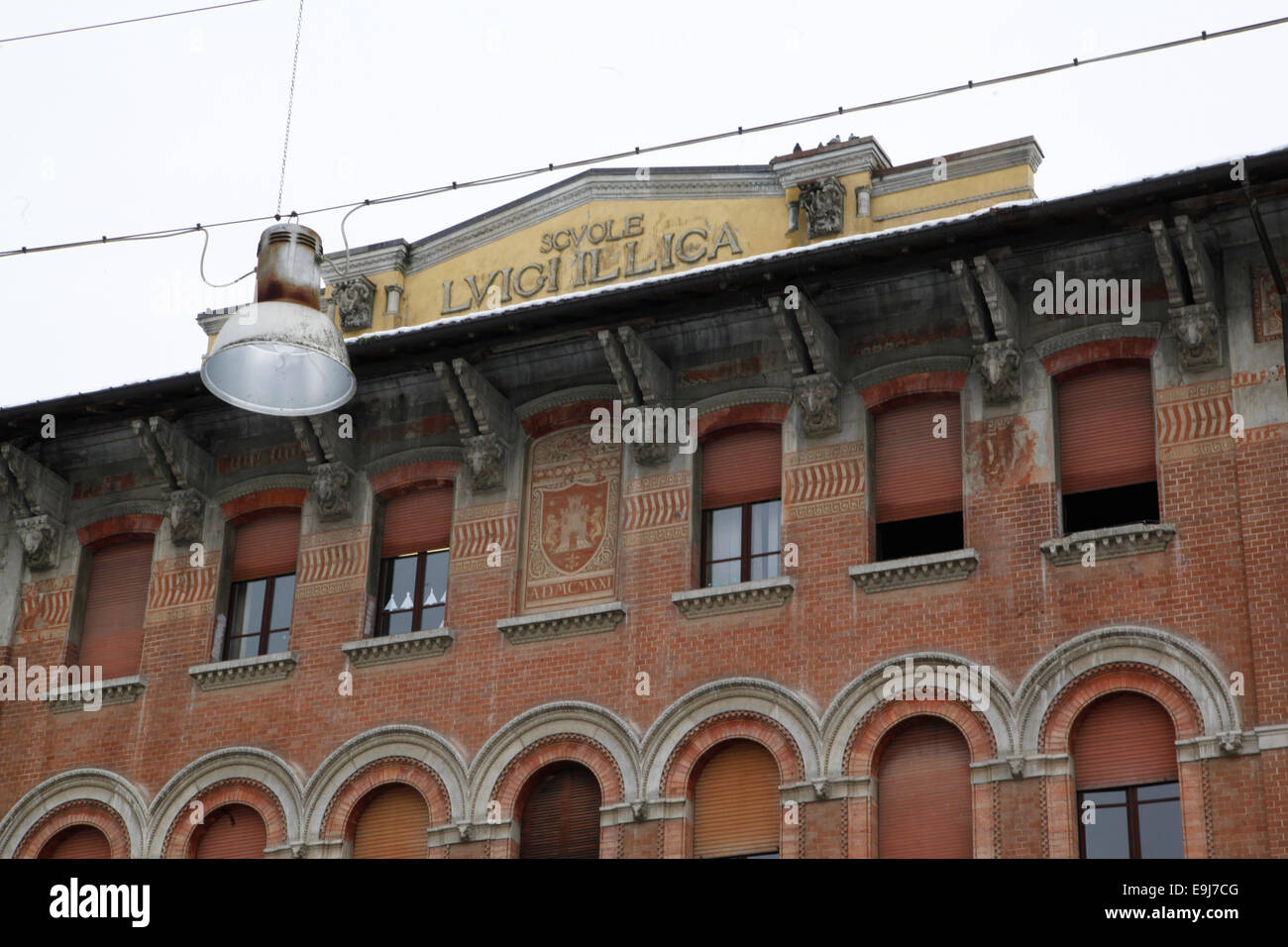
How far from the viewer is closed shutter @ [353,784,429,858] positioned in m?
22.0

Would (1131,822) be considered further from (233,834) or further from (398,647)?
(233,834)

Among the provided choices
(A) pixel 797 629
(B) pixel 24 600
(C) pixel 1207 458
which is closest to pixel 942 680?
(A) pixel 797 629

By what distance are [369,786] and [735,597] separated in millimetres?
4432

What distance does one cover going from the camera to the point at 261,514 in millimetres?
24438

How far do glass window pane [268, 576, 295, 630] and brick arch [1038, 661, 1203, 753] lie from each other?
347 inches

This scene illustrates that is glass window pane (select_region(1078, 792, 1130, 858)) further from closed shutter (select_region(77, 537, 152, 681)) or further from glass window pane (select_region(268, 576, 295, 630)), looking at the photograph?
closed shutter (select_region(77, 537, 152, 681))

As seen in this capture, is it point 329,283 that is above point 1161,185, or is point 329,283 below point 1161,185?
above

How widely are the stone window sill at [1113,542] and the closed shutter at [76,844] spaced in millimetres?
10892

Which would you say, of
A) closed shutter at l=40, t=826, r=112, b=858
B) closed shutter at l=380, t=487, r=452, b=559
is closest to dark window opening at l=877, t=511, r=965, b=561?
closed shutter at l=380, t=487, r=452, b=559

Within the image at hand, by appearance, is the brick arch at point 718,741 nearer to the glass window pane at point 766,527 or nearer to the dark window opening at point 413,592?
the glass window pane at point 766,527
